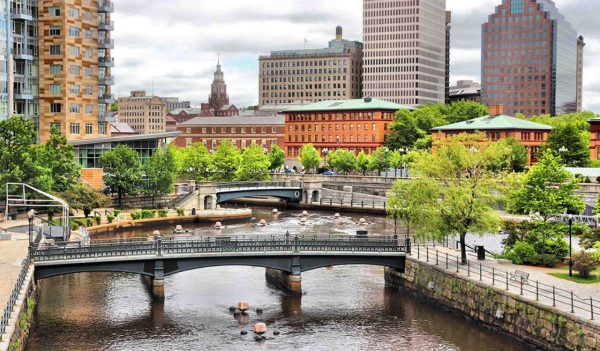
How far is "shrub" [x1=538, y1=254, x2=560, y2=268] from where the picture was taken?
199 ft

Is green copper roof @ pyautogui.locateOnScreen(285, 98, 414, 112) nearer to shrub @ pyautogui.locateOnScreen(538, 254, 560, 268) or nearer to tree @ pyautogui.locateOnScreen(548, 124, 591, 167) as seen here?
tree @ pyautogui.locateOnScreen(548, 124, 591, 167)

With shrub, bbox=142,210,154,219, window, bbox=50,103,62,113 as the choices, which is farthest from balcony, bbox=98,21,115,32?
shrub, bbox=142,210,154,219

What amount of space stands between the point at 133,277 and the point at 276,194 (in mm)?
62196

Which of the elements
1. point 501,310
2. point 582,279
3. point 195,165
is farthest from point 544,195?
point 195,165

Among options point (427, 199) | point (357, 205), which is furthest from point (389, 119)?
point (427, 199)

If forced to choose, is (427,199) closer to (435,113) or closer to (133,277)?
(133,277)


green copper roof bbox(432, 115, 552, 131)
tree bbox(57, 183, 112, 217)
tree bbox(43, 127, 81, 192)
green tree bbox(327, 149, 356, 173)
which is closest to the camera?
tree bbox(57, 183, 112, 217)

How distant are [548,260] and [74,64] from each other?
271 feet

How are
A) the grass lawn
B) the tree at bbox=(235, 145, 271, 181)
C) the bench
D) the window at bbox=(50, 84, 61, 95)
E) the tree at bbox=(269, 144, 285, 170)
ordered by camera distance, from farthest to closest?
the tree at bbox=(269, 144, 285, 170) < the tree at bbox=(235, 145, 271, 181) < the window at bbox=(50, 84, 61, 95) < the grass lawn < the bench

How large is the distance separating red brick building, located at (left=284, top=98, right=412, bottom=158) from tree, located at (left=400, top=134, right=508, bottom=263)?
117334 mm

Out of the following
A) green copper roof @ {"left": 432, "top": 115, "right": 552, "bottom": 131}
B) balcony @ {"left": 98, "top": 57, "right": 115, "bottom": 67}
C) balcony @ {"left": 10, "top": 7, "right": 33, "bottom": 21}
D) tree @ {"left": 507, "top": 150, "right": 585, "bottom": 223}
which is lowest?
tree @ {"left": 507, "top": 150, "right": 585, "bottom": 223}

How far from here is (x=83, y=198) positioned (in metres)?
99.2

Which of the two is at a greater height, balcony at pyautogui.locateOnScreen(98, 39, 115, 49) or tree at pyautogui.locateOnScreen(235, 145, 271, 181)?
balcony at pyautogui.locateOnScreen(98, 39, 115, 49)

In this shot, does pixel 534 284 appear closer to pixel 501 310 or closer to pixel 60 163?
pixel 501 310
